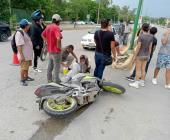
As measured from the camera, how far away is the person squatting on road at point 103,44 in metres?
5.81

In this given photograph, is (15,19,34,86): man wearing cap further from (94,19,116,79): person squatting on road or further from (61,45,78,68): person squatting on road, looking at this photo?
(94,19,116,79): person squatting on road

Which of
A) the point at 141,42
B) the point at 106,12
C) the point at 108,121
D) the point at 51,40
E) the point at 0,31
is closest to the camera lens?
the point at 108,121

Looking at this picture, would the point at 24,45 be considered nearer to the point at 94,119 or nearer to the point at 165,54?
the point at 94,119

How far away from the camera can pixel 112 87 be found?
5.96 metres

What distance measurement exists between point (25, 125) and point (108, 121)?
1.51 meters

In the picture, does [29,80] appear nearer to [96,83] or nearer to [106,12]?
[96,83]

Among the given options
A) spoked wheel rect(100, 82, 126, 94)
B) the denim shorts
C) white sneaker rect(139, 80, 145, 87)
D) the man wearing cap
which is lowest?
white sneaker rect(139, 80, 145, 87)

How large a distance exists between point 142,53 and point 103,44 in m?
1.46

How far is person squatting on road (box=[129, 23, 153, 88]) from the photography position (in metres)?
6.71

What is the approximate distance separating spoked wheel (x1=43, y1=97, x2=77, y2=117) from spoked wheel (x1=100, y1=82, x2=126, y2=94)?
137cm

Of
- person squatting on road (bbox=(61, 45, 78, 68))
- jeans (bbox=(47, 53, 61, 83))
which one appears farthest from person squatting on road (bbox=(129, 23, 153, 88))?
jeans (bbox=(47, 53, 61, 83))

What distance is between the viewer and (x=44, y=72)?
316 inches

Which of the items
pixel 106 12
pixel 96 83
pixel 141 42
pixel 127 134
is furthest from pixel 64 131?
pixel 106 12

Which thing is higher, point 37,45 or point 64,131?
point 37,45
